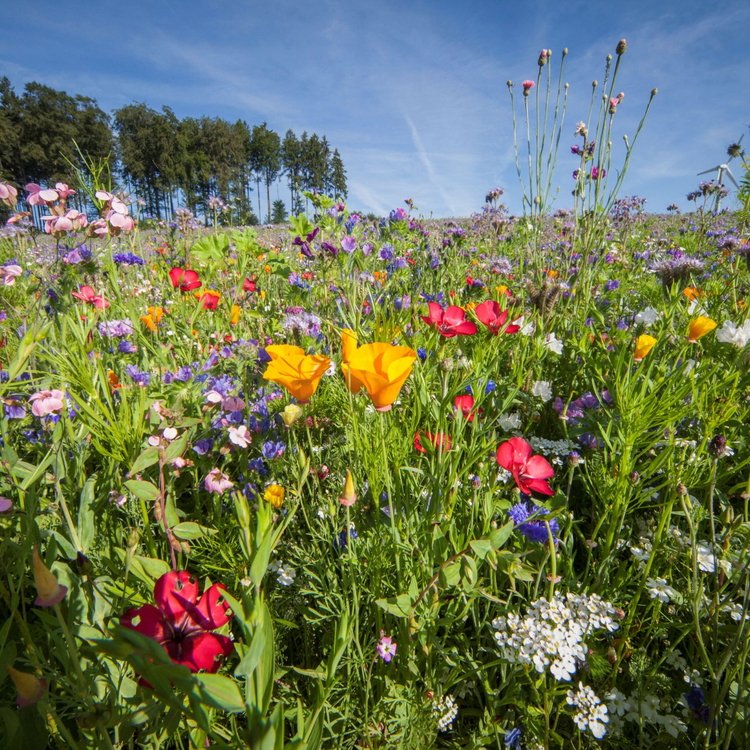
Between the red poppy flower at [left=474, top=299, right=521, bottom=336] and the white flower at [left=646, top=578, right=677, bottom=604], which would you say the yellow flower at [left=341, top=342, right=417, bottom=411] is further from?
the white flower at [left=646, top=578, right=677, bottom=604]

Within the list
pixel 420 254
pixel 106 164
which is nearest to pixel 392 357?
pixel 106 164

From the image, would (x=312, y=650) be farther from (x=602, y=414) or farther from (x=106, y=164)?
(x=106, y=164)

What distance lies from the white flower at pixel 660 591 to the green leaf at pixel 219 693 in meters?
1.04

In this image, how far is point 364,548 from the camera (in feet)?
3.68

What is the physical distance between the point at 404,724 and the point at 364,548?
0.37 meters

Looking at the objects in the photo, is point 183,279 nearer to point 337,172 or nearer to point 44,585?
point 44,585

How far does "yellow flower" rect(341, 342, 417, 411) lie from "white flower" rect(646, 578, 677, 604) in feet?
2.65

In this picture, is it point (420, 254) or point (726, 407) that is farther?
point (420, 254)

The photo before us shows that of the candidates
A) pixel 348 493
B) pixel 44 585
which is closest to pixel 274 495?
pixel 348 493

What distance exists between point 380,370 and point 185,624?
56 centimetres

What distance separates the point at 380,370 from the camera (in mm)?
923

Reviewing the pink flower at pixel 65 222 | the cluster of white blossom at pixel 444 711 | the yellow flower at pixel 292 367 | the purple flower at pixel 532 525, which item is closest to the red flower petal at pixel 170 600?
the yellow flower at pixel 292 367

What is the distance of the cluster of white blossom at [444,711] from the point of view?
2.98ft

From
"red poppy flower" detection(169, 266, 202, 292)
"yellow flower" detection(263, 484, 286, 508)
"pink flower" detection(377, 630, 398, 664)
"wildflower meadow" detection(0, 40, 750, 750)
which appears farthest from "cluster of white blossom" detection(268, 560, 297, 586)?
"red poppy flower" detection(169, 266, 202, 292)
